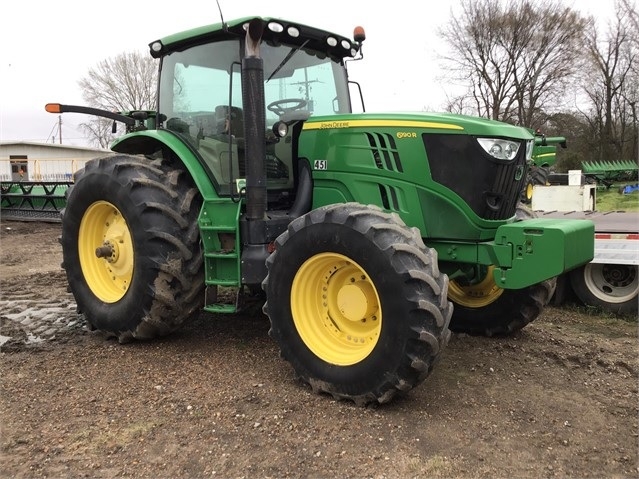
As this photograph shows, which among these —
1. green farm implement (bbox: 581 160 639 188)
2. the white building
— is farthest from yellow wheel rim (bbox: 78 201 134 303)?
the white building

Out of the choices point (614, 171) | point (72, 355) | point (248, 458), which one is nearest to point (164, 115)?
point (72, 355)

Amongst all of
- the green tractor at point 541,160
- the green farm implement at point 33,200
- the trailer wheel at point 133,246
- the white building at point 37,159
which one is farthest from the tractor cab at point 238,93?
the white building at point 37,159

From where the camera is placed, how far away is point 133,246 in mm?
4438

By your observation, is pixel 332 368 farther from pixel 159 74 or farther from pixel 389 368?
pixel 159 74

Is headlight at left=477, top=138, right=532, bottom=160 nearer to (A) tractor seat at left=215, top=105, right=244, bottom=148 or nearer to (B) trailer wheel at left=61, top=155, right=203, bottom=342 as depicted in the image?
(A) tractor seat at left=215, top=105, right=244, bottom=148

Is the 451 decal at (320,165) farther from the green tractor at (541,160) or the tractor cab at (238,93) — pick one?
the green tractor at (541,160)

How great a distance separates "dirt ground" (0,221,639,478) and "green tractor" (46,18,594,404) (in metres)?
0.28

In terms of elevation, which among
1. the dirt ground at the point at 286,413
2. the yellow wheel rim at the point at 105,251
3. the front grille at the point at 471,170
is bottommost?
the dirt ground at the point at 286,413

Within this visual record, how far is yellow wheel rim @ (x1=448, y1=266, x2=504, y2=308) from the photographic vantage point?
15.5ft

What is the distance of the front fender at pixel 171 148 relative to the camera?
14.5 ft

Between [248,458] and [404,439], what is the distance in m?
0.84

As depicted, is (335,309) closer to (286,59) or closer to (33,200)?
(286,59)

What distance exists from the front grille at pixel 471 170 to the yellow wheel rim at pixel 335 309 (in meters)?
0.89

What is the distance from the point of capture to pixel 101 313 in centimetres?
475
